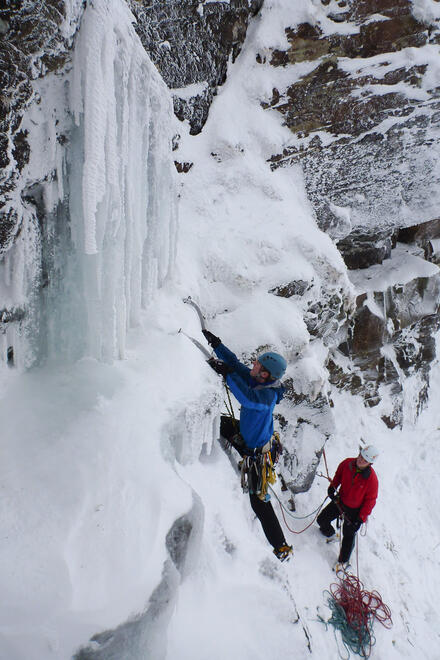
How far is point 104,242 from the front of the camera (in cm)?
280

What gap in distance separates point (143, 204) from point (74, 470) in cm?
236

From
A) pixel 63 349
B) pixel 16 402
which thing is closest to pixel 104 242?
pixel 63 349

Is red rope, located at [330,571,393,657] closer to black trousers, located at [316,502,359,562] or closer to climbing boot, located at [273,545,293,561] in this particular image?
black trousers, located at [316,502,359,562]

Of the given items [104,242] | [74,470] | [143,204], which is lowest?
[74,470]

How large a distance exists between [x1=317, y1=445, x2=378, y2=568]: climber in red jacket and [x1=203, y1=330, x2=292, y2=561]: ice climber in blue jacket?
1.47 metres

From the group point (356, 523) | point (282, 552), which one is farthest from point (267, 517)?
point (356, 523)

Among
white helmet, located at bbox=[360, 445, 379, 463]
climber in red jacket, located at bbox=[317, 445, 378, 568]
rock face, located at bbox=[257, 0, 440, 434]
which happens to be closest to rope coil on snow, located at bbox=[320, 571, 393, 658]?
climber in red jacket, located at bbox=[317, 445, 378, 568]

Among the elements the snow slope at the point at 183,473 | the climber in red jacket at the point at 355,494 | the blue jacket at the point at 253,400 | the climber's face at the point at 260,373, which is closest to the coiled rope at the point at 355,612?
the snow slope at the point at 183,473

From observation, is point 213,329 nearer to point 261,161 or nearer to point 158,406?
point 158,406

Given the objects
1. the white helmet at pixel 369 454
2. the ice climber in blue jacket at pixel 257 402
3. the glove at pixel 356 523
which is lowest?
the glove at pixel 356 523

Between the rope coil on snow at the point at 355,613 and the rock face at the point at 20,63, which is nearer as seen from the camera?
the rock face at the point at 20,63

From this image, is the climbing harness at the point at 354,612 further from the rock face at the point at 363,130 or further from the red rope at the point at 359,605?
the rock face at the point at 363,130

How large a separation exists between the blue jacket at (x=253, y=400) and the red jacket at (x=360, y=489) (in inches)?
74.9

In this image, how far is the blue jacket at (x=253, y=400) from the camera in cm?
331
